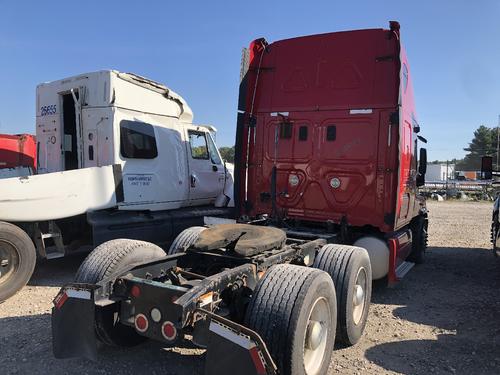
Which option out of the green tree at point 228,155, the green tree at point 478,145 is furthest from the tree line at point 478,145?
the green tree at point 228,155

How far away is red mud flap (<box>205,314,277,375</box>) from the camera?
265 centimetres

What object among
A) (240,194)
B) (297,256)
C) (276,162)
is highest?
(276,162)

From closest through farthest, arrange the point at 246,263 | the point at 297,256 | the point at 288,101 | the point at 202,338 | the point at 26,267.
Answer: the point at 202,338 → the point at 246,263 → the point at 297,256 → the point at 26,267 → the point at 288,101

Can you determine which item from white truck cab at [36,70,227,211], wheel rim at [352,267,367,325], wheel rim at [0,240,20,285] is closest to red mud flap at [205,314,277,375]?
wheel rim at [352,267,367,325]

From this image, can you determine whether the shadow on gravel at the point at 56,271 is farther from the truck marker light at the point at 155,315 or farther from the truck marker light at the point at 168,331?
the truck marker light at the point at 168,331

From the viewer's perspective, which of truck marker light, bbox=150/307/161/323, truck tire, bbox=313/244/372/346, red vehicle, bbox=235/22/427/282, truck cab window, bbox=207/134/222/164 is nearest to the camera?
truck marker light, bbox=150/307/161/323

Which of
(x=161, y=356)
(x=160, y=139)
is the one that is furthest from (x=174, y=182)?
(x=161, y=356)

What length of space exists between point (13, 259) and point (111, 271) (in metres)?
2.88

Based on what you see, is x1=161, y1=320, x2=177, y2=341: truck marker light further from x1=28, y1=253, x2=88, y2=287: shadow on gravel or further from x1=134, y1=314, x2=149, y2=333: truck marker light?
x1=28, y1=253, x2=88, y2=287: shadow on gravel

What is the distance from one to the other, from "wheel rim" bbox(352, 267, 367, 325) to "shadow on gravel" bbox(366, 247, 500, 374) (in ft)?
1.14

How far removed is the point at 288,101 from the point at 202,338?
14.2 ft

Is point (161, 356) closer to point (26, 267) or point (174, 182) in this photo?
point (26, 267)

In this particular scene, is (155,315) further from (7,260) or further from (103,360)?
(7,260)

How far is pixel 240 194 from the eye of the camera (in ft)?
22.2
